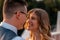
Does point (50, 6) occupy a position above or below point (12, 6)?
above

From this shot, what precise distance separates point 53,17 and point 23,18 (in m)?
15.5

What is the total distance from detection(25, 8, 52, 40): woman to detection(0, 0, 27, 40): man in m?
1.27

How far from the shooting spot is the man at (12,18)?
8.92 feet

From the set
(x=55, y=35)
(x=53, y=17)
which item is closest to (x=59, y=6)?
(x=53, y=17)

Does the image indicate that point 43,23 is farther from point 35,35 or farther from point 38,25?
point 35,35

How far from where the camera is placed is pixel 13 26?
2.74 metres

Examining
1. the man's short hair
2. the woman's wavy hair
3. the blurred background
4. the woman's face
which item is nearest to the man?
the man's short hair

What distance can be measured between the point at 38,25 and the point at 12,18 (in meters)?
1.46

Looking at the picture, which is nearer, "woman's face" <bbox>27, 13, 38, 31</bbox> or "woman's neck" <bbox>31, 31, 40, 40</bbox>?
"woman's face" <bbox>27, 13, 38, 31</bbox>

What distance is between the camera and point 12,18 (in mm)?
2770

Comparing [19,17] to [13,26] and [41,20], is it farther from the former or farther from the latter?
[41,20]

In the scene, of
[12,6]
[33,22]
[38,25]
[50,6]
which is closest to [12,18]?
[12,6]

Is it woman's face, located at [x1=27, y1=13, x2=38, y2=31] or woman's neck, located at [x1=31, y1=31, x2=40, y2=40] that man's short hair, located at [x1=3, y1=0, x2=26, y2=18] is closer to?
woman's face, located at [x1=27, y1=13, x2=38, y2=31]

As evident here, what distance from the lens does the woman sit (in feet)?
13.5
